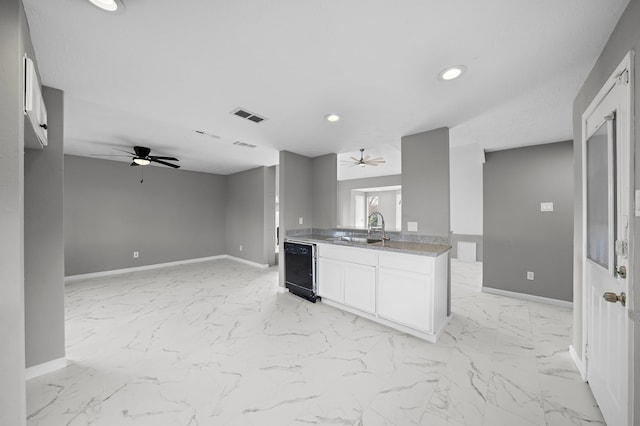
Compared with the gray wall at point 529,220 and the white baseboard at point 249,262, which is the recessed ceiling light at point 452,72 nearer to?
the gray wall at point 529,220

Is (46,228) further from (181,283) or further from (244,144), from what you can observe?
(181,283)

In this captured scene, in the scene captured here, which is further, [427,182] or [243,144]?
[243,144]

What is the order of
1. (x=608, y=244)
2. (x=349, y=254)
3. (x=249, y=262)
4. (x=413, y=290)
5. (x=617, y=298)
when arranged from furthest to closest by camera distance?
1. (x=249, y=262)
2. (x=349, y=254)
3. (x=413, y=290)
4. (x=608, y=244)
5. (x=617, y=298)

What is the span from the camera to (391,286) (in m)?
2.64

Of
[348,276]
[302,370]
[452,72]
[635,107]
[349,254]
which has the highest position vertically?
[452,72]

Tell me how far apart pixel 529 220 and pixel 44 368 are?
5.66 metres

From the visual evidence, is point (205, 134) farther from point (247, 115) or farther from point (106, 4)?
point (106, 4)

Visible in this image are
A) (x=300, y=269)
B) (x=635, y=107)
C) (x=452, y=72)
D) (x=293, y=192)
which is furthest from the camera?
(x=293, y=192)

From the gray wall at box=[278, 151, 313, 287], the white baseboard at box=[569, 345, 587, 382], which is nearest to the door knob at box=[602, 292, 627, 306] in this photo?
the white baseboard at box=[569, 345, 587, 382]

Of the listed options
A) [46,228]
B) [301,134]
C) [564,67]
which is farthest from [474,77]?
[46,228]

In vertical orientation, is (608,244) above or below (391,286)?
above

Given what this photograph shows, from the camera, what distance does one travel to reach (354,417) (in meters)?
1.51

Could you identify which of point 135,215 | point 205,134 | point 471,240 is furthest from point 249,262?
point 471,240

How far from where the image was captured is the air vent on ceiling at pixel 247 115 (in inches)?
99.8
